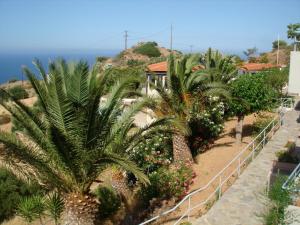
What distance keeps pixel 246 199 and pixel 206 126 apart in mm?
8328

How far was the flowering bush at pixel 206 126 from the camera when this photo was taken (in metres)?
19.0

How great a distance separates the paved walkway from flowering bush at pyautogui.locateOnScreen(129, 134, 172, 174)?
4.43 m

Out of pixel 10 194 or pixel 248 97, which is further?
pixel 10 194

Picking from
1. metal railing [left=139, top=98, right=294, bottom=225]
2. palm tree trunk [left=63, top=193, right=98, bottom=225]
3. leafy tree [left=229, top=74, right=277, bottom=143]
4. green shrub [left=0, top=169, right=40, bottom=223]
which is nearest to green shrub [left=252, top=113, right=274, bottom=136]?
metal railing [left=139, top=98, right=294, bottom=225]

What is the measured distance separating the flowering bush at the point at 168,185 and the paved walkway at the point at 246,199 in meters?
2.43

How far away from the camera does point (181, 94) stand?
16156 mm

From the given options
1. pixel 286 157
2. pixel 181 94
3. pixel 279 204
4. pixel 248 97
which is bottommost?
pixel 286 157

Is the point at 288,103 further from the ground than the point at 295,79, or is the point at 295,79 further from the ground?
the point at 295,79

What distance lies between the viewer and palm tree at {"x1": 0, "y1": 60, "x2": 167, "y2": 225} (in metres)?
8.59

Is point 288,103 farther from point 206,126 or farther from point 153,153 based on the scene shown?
point 153,153

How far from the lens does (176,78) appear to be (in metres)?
15.9

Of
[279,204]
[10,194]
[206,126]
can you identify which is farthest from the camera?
[206,126]

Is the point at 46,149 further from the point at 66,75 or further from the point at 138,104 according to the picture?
the point at 138,104

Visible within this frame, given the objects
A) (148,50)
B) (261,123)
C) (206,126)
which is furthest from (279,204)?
(148,50)
